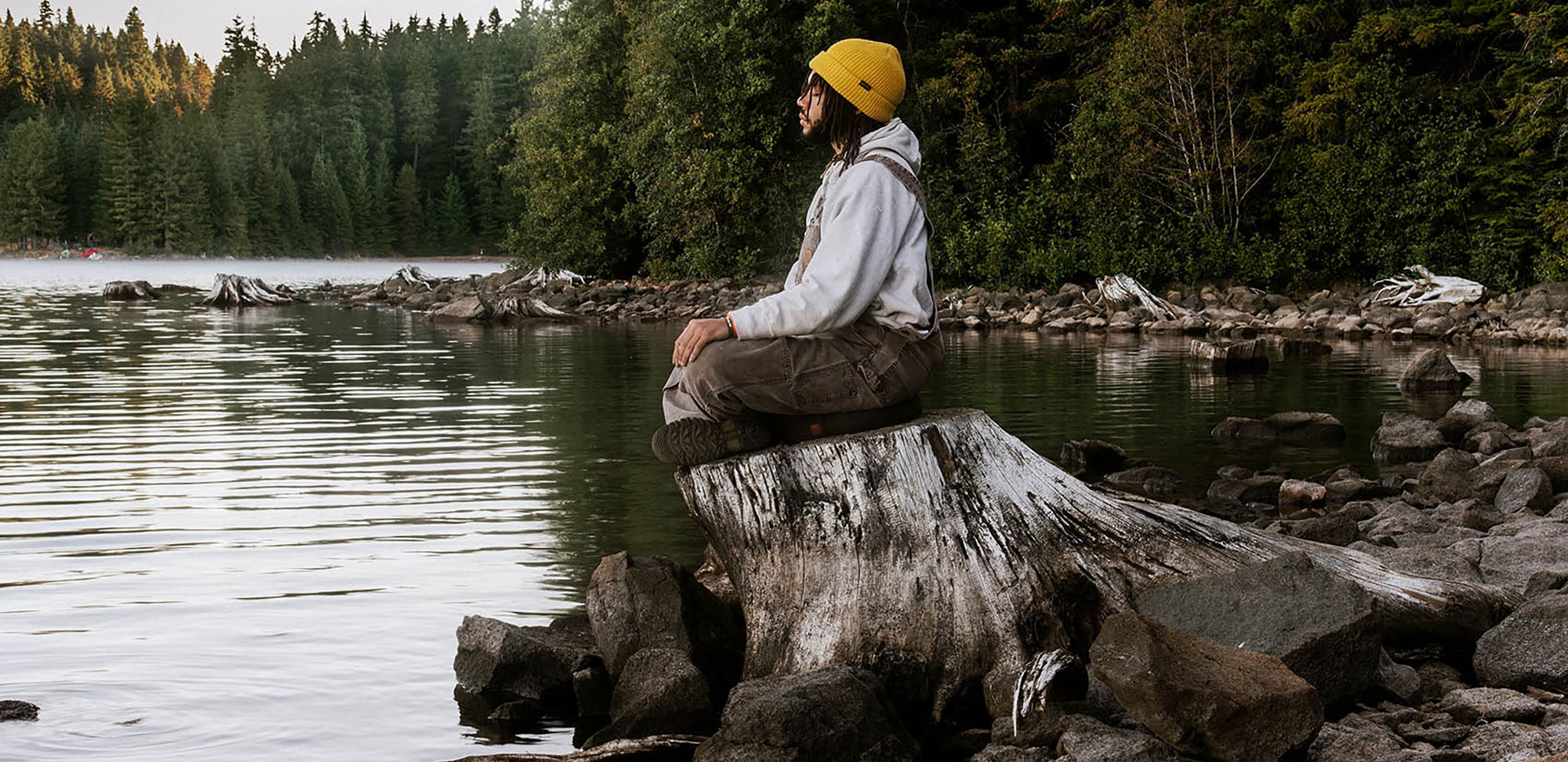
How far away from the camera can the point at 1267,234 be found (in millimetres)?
36094

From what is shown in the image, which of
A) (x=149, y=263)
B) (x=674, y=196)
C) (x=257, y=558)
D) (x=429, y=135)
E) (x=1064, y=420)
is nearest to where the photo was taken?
(x=257, y=558)

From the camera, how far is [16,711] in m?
5.64

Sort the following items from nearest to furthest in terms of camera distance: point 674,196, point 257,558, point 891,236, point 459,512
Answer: point 891,236, point 257,558, point 459,512, point 674,196

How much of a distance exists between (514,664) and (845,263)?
226 cm

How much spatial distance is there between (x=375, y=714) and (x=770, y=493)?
190cm

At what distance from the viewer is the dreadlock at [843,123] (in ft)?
18.1

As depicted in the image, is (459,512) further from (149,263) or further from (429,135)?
(429,135)

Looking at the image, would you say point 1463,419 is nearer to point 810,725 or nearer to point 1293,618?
point 1293,618

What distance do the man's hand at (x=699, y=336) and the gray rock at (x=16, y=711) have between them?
2.89 meters

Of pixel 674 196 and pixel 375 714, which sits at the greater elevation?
pixel 674 196

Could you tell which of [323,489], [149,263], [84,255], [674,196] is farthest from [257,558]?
[84,255]

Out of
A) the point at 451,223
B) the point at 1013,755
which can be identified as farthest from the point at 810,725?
the point at 451,223

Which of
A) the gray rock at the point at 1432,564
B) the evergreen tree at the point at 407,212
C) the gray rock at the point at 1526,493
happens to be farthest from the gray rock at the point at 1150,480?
the evergreen tree at the point at 407,212

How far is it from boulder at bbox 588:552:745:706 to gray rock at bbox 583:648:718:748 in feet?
0.78
